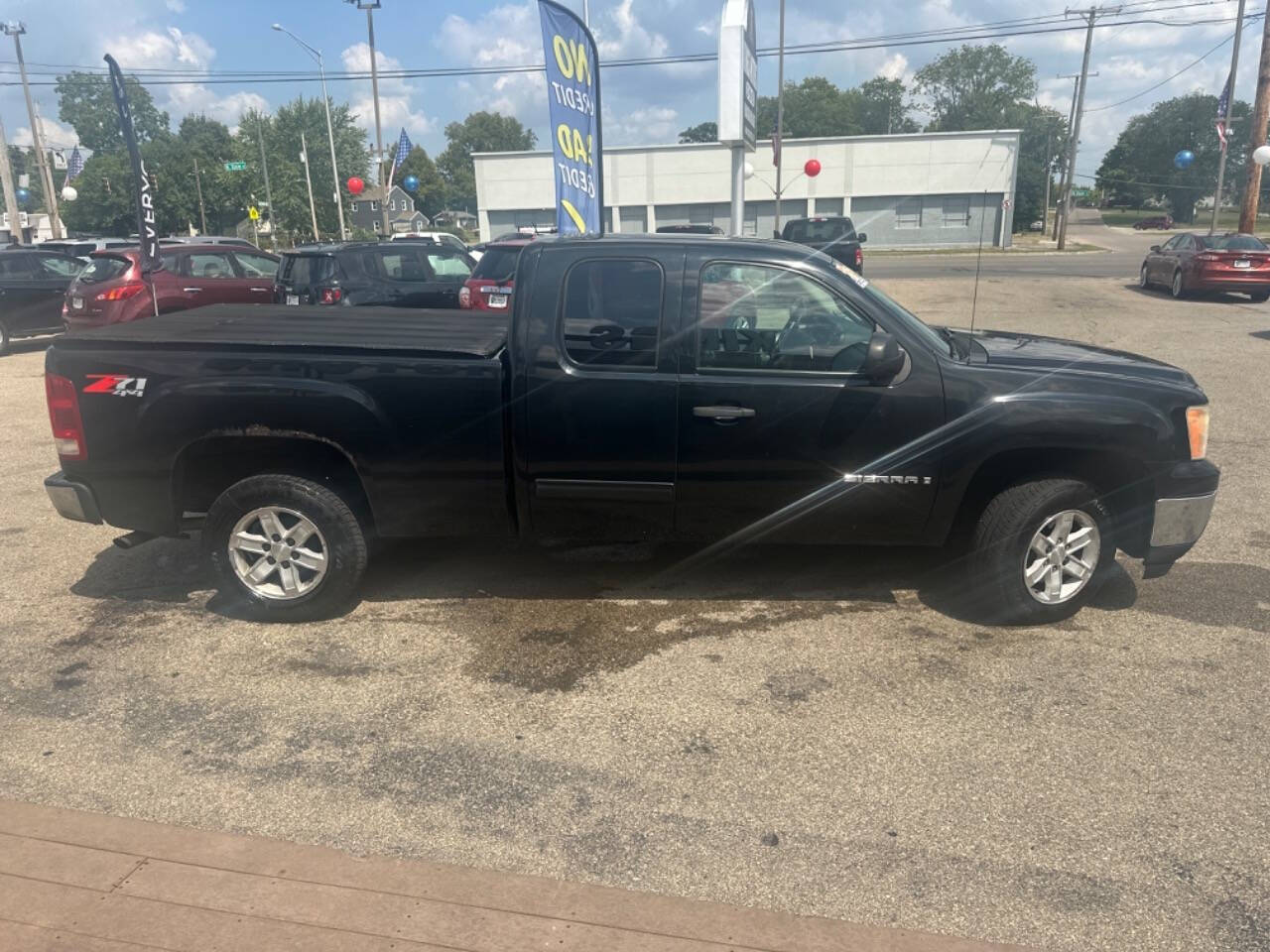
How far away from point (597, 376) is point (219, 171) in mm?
67831

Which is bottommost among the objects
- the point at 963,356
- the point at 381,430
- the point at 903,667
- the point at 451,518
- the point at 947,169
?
the point at 903,667

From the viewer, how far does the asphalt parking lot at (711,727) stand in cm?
288

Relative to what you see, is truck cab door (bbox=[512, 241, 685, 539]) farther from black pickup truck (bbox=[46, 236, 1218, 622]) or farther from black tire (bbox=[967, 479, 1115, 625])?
black tire (bbox=[967, 479, 1115, 625])

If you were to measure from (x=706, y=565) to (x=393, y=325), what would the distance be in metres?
2.23

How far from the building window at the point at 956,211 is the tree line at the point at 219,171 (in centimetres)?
2751

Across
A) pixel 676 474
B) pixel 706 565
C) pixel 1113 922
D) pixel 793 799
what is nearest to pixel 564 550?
pixel 706 565

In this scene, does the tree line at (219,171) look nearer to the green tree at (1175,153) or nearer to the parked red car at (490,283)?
the parked red car at (490,283)

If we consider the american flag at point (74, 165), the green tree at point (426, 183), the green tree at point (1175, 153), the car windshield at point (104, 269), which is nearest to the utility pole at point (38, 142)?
the american flag at point (74, 165)

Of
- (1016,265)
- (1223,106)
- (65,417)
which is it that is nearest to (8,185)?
(65,417)

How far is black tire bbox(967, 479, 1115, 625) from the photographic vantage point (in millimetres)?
4422

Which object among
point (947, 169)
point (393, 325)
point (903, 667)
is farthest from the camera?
point (947, 169)

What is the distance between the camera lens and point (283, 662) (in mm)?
4293

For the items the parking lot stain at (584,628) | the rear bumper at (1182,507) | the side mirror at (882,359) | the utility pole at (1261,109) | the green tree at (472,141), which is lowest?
the parking lot stain at (584,628)

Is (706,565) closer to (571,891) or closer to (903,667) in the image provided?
(903,667)
